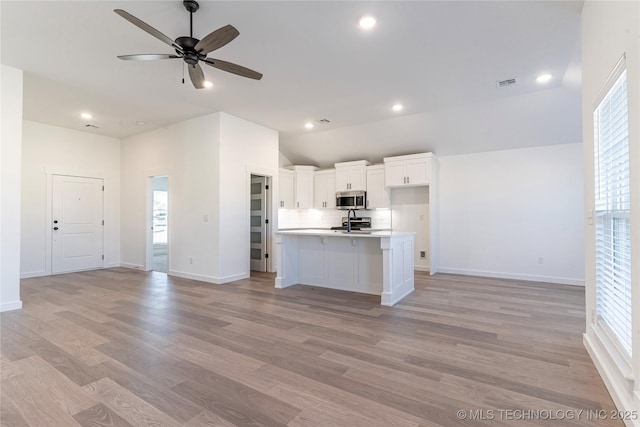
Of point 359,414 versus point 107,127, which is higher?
point 107,127

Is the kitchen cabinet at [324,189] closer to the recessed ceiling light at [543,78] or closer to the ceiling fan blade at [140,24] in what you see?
the recessed ceiling light at [543,78]

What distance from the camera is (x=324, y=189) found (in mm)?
7559

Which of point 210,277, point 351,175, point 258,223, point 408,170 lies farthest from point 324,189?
point 210,277

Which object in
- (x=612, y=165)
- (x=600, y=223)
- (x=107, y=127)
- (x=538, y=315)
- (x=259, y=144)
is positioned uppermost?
(x=107, y=127)

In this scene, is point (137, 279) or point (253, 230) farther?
point (253, 230)

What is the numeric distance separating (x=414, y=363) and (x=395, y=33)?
3.02 metres

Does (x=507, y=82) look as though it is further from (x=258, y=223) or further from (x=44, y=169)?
(x=44, y=169)

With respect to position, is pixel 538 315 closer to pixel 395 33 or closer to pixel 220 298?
pixel 395 33

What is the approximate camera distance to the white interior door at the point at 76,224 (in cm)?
617

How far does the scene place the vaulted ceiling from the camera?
8.98 ft

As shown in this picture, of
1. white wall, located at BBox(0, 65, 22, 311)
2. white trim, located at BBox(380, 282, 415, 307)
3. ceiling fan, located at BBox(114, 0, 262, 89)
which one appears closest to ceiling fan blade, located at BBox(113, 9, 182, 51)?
ceiling fan, located at BBox(114, 0, 262, 89)

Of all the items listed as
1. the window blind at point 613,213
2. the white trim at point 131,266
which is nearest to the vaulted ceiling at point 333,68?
the window blind at point 613,213

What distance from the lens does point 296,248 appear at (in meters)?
5.22

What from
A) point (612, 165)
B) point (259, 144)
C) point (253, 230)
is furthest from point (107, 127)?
point (612, 165)
